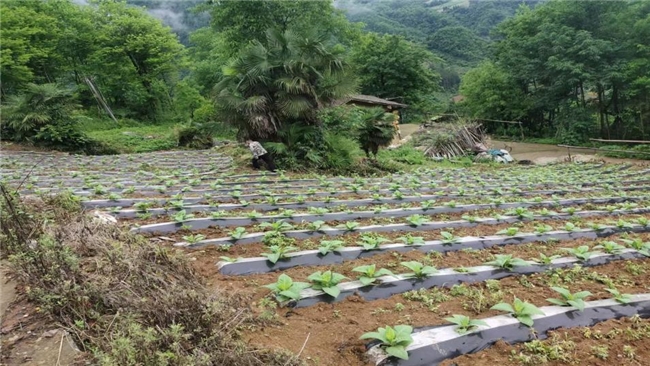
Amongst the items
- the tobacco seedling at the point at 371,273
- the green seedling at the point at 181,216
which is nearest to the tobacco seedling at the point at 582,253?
the tobacco seedling at the point at 371,273

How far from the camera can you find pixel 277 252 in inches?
106

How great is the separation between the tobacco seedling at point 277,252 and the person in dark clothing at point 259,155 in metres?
4.81

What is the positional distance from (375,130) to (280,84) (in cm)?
515

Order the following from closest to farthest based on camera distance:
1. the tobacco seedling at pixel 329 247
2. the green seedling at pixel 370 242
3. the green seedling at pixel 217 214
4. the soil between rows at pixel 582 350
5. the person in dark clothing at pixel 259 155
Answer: the soil between rows at pixel 582 350 < the tobacco seedling at pixel 329 247 < the green seedling at pixel 370 242 < the green seedling at pixel 217 214 < the person in dark clothing at pixel 259 155

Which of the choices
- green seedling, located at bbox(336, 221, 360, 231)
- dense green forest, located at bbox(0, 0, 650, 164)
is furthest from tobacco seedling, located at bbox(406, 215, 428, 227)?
dense green forest, located at bbox(0, 0, 650, 164)

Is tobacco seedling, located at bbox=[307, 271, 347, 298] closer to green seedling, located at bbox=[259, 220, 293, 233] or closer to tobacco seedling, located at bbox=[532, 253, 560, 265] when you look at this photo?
green seedling, located at bbox=[259, 220, 293, 233]

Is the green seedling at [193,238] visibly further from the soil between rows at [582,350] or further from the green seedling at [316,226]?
the soil between rows at [582,350]

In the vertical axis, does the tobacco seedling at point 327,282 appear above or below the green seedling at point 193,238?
below

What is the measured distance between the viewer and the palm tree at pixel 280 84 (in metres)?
8.43

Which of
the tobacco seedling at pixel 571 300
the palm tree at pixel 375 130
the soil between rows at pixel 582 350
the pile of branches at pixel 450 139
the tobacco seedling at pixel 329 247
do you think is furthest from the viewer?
the pile of branches at pixel 450 139

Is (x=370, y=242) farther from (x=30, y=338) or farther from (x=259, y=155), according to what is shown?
(x=259, y=155)

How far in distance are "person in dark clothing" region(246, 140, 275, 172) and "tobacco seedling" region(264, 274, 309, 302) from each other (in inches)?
218

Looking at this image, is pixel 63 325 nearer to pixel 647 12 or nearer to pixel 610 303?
pixel 610 303

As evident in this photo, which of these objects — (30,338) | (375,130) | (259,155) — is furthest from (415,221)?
(375,130)
